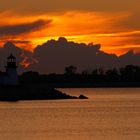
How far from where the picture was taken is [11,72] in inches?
3612

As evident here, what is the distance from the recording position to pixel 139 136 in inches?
2032

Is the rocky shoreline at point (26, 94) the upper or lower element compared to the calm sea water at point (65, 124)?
upper

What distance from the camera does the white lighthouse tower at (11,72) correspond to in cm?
9081

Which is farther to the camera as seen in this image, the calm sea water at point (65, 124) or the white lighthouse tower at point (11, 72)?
the white lighthouse tower at point (11, 72)

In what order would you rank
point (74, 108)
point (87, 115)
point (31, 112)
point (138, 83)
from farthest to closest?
1. point (138, 83)
2. point (74, 108)
3. point (31, 112)
4. point (87, 115)

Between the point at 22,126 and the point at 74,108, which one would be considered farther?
the point at 74,108

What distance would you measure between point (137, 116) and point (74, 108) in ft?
52.6

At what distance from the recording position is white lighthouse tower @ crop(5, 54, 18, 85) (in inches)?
3575

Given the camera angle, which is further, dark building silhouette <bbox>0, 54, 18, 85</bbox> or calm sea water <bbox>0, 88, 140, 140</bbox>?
dark building silhouette <bbox>0, 54, 18, 85</bbox>

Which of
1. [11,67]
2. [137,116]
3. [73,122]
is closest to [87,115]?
[137,116]

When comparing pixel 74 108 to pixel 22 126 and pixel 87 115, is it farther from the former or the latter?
pixel 22 126

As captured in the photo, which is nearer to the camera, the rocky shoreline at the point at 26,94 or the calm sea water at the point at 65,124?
the calm sea water at the point at 65,124

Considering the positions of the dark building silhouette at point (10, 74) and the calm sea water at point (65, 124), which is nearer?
the calm sea water at point (65, 124)

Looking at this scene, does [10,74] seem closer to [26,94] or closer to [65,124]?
[26,94]
